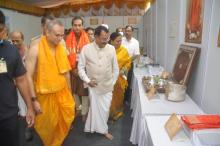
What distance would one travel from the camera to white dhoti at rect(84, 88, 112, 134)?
2828 millimetres

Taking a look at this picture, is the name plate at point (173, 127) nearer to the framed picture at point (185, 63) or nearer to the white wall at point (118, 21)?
the framed picture at point (185, 63)

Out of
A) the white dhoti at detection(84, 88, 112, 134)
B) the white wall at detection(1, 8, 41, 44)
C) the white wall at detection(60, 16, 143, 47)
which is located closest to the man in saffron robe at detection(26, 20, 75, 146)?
the white dhoti at detection(84, 88, 112, 134)

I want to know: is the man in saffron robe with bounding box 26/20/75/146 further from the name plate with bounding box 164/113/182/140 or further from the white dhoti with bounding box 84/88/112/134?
the name plate with bounding box 164/113/182/140

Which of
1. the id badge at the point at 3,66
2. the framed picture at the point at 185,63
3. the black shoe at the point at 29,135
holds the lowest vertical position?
the black shoe at the point at 29,135

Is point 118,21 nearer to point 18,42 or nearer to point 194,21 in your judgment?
point 18,42

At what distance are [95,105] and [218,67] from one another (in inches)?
61.0

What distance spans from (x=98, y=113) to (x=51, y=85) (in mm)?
778

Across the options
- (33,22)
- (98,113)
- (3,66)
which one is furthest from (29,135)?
(33,22)

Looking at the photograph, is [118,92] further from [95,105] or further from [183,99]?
[183,99]

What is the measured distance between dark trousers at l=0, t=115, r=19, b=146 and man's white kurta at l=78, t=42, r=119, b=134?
1069 millimetres

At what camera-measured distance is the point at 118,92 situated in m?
3.54

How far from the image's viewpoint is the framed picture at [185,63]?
78.7 inches

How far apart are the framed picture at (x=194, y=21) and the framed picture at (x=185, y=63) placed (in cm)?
8

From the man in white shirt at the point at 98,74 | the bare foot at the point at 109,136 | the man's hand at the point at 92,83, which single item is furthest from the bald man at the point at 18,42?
the bare foot at the point at 109,136
